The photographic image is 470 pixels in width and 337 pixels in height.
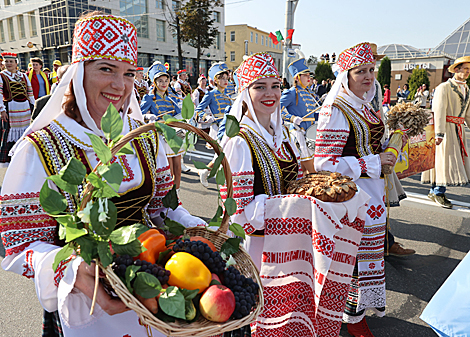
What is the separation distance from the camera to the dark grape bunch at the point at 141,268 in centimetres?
108

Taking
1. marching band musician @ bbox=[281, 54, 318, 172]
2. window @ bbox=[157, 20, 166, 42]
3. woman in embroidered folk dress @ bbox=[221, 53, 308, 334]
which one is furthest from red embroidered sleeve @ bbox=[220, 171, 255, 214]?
window @ bbox=[157, 20, 166, 42]

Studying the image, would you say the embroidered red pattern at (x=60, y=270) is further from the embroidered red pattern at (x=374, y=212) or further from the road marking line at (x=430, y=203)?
the road marking line at (x=430, y=203)

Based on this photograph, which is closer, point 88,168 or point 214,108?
point 88,168

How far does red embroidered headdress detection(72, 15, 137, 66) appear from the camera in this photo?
A: 4.98 ft

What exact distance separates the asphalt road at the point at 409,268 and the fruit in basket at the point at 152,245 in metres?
2.18

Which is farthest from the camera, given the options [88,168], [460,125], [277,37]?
[277,37]

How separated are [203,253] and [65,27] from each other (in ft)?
125

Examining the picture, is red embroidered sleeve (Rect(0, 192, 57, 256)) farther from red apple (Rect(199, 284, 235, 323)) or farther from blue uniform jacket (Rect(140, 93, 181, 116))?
blue uniform jacket (Rect(140, 93, 181, 116))

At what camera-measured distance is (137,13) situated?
34594mm

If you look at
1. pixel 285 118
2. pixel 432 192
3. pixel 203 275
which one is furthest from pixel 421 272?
pixel 285 118

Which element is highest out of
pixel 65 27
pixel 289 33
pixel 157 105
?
pixel 65 27

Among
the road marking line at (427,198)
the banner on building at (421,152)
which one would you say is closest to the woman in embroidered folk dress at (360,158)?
the banner on building at (421,152)

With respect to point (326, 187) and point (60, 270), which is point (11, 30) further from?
point (60, 270)

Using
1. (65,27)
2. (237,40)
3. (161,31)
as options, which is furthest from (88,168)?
(237,40)
